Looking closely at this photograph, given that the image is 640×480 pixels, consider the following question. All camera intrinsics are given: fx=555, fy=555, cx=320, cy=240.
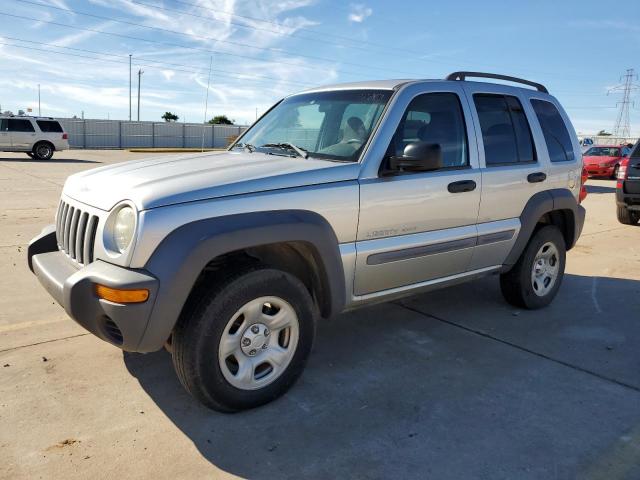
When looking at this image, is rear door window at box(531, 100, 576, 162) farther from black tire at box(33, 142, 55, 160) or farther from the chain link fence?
the chain link fence

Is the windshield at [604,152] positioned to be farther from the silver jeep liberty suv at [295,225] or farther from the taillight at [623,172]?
the silver jeep liberty suv at [295,225]

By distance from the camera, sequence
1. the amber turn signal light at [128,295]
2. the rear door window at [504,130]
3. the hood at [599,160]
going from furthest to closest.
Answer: the hood at [599,160] → the rear door window at [504,130] → the amber turn signal light at [128,295]

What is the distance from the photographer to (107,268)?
9.15ft

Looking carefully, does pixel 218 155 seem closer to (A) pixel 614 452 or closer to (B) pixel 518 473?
(B) pixel 518 473

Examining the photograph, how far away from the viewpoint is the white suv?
23109 millimetres

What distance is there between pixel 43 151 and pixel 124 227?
2415 cm

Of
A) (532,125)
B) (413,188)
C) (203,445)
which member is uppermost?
(532,125)

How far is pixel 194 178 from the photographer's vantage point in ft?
10.2

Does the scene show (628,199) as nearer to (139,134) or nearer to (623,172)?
(623,172)

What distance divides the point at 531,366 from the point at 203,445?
238cm

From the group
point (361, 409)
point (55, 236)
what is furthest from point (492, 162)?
point (55, 236)

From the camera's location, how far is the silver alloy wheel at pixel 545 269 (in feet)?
16.9

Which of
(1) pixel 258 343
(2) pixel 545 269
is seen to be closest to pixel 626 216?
(2) pixel 545 269

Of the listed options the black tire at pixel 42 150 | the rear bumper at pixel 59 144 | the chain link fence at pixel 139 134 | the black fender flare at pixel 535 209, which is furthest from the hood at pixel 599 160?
the black tire at pixel 42 150
